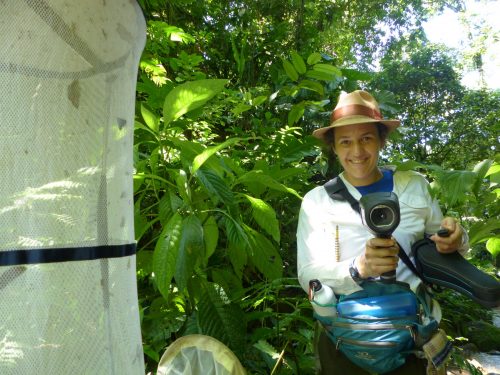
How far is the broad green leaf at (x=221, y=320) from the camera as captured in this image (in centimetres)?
175

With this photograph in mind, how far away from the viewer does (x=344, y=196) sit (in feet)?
5.55

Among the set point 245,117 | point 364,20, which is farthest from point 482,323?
point 364,20

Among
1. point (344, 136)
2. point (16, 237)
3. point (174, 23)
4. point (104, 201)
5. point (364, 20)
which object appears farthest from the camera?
point (364, 20)

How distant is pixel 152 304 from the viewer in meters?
1.92

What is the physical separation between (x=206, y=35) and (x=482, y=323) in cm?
335

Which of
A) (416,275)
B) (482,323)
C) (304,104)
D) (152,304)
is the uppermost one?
(304,104)

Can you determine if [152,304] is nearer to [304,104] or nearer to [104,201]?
[104,201]

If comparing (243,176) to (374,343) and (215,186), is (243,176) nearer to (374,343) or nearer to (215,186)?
(215,186)

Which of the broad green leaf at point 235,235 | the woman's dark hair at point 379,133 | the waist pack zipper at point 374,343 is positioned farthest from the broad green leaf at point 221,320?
the woman's dark hair at point 379,133

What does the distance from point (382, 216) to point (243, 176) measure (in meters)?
0.68

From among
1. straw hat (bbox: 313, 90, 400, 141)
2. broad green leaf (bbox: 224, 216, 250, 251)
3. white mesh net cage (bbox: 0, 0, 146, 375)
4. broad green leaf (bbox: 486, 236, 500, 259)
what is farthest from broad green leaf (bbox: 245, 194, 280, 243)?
broad green leaf (bbox: 486, 236, 500, 259)

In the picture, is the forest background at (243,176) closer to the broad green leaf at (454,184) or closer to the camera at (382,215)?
the broad green leaf at (454,184)

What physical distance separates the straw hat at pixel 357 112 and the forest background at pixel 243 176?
24cm

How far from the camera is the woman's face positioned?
5.65 ft
